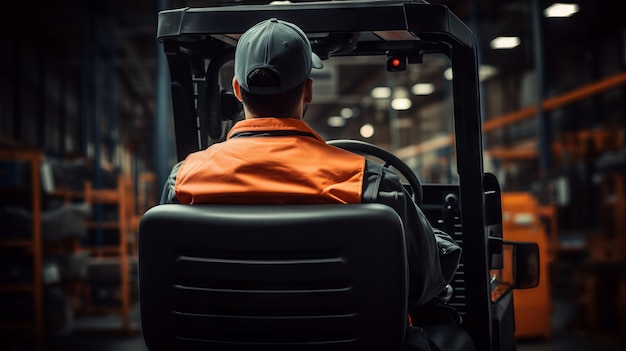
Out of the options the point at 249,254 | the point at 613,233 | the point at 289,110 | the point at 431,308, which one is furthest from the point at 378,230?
the point at 613,233

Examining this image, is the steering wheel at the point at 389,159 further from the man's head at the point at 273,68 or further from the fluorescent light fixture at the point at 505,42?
the fluorescent light fixture at the point at 505,42

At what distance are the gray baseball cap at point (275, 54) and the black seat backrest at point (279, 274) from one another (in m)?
0.36

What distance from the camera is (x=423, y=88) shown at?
965 inches

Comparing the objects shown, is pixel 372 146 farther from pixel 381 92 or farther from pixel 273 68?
pixel 381 92

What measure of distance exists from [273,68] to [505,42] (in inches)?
375

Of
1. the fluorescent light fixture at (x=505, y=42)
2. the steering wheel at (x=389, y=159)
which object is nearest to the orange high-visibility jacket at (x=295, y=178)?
the steering wheel at (x=389, y=159)

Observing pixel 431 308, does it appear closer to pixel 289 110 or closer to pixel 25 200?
pixel 289 110

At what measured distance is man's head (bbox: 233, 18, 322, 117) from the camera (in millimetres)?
1866

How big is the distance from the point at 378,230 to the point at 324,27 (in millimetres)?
728

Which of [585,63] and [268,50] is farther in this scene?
[585,63]

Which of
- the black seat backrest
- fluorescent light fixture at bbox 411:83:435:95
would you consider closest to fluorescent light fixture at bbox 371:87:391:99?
fluorescent light fixture at bbox 411:83:435:95

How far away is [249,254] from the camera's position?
1678 millimetres

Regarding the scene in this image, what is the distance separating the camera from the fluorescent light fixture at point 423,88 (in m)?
24.4

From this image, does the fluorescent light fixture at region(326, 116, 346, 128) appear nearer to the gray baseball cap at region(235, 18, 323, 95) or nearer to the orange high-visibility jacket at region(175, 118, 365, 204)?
the gray baseball cap at region(235, 18, 323, 95)
